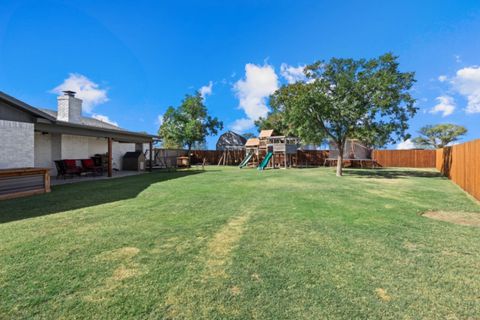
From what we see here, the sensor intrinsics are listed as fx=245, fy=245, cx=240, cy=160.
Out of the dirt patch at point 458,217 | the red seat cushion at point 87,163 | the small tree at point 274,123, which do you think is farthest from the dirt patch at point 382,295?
the small tree at point 274,123

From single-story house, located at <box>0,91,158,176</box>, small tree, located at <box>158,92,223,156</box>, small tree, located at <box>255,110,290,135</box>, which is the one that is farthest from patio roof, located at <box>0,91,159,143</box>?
small tree, located at <box>255,110,290,135</box>

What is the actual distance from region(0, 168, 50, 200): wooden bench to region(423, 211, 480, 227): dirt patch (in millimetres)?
10055

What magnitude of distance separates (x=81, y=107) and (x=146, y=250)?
15.0 meters

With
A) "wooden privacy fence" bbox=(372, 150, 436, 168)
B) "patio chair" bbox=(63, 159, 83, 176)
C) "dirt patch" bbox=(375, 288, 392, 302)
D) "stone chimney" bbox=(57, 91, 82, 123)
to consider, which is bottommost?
"dirt patch" bbox=(375, 288, 392, 302)

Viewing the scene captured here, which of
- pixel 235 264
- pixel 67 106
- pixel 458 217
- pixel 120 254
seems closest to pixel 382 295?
pixel 235 264

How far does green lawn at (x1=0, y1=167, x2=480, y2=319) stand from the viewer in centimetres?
201

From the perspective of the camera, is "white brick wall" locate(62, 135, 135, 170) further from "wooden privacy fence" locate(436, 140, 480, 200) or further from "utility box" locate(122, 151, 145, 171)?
"wooden privacy fence" locate(436, 140, 480, 200)

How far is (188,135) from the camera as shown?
24.9 m

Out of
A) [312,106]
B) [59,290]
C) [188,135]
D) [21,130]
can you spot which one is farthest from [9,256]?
[188,135]

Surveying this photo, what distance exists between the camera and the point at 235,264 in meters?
2.77

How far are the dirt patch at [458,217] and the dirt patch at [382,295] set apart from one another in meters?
3.45

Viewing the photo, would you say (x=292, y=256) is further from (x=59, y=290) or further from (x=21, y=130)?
(x=21, y=130)

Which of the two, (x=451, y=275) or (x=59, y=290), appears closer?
(x=59, y=290)

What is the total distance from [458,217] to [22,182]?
10707 mm
